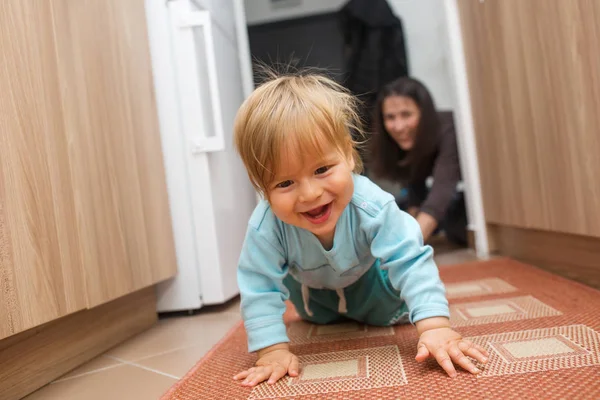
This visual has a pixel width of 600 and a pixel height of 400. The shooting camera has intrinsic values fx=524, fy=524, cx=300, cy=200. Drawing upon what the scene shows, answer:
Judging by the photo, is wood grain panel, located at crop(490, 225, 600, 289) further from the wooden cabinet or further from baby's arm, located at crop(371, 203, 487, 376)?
the wooden cabinet

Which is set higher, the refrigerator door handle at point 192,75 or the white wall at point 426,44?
the white wall at point 426,44

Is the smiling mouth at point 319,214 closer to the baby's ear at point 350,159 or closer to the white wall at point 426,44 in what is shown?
the baby's ear at point 350,159

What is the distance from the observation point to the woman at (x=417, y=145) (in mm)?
1981

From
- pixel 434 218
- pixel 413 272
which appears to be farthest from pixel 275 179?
pixel 434 218

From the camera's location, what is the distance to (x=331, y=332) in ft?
3.28

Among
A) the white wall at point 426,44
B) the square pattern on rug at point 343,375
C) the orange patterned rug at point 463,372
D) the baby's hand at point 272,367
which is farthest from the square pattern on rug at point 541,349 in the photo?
the white wall at point 426,44

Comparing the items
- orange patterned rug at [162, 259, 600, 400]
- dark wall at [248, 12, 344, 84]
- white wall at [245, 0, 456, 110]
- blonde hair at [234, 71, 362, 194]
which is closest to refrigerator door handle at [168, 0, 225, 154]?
orange patterned rug at [162, 259, 600, 400]

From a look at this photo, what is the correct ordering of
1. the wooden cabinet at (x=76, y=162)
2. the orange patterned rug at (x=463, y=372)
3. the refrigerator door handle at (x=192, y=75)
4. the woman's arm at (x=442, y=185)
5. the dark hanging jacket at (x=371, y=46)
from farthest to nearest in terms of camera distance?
the dark hanging jacket at (x=371, y=46) < the woman's arm at (x=442, y=185) < the refrigerator door handle at (x=192, y=75) < the wooden cabinet at (x=76, y=162) < the orange patterned rug at (x=463, y=372)

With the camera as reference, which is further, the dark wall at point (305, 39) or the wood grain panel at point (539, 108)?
the dark wall at point (305, 39)

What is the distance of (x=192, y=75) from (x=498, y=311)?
3.20ft

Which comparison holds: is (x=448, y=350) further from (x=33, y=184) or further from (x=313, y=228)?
(x=33, y=184)

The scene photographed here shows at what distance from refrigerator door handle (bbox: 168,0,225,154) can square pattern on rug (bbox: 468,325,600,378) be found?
2.93 ft

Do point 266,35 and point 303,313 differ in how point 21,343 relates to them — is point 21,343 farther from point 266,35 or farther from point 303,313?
point 266,35

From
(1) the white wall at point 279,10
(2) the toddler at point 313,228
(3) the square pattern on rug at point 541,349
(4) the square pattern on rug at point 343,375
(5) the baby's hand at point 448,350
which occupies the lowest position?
(4) the square pattern on rug at point 343,375
